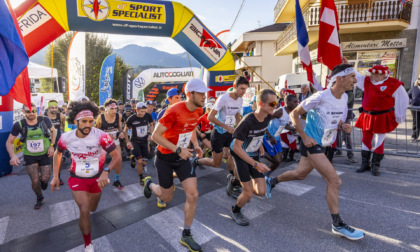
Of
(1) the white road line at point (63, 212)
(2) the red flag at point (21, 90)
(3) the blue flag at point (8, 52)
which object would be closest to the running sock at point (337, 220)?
(1) the white road line at point (63, 212)

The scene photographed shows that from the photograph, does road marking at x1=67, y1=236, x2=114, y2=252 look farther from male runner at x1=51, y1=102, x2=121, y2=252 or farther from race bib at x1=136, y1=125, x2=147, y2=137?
race bib at x1=136, y1=125, x2=147, y2=137

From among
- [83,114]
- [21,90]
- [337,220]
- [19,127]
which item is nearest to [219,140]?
[337,220]

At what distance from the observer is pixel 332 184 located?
3.12 m

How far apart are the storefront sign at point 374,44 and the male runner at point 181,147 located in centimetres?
1520

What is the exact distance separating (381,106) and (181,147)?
15.1ft

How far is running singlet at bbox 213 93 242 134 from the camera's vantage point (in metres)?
5.18

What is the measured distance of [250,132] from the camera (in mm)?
3484

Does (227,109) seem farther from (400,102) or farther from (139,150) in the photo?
(400,102)

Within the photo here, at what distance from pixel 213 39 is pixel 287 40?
1143 cm

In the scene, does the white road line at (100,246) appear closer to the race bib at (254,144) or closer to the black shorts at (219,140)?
the race bib at (254,144)

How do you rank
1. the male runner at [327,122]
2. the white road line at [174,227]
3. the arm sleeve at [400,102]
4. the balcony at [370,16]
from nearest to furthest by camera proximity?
the male runner at [327,122] → the white road line at [174,227] → the arm sleeve at [400,102] → the balcony at [370,16]

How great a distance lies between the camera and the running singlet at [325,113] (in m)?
3.33

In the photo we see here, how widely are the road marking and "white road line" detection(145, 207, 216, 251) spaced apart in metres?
0.64

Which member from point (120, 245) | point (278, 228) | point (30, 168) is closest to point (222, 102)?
point (278, 228)
